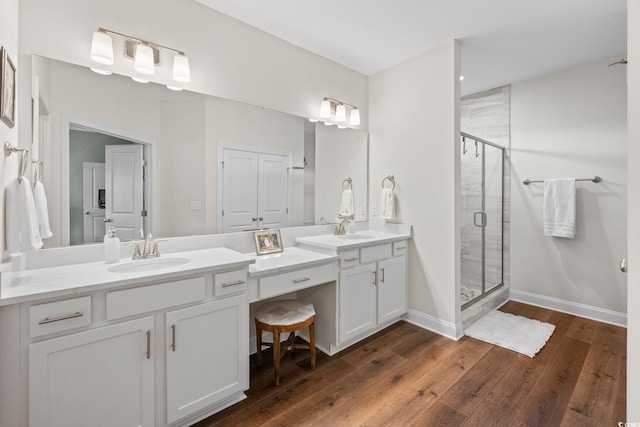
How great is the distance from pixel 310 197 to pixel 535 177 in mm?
2616

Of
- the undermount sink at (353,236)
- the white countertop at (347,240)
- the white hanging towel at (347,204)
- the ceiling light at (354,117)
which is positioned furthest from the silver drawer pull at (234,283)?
the ceiling light at (354,117)

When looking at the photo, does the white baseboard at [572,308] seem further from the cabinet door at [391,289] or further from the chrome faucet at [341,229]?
the chrome faucet at [341,229]

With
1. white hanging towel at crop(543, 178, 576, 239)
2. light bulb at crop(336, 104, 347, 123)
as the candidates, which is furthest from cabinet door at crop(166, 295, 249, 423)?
white hanging towel at crop(543, 178, 576, 239)

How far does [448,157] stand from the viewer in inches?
101

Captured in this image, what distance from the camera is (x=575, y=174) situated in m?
3.01

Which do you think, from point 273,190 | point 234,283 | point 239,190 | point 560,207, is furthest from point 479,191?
point 234,283

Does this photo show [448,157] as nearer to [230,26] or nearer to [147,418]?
[230,26]

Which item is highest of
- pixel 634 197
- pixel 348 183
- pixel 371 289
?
pixel 348 183

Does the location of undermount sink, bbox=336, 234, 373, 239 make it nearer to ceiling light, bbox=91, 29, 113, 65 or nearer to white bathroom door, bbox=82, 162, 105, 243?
white bathroom door, bbox=82, 162, 105, 243

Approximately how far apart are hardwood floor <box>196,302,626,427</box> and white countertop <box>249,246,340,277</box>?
77 centimetres

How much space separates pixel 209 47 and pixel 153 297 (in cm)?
175

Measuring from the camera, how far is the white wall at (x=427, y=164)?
2557 millimetres

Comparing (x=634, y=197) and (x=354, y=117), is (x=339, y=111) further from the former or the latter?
(x=634, y=197)

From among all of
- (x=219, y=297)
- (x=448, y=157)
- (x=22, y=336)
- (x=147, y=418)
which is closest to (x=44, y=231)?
(x=22, y=336)
